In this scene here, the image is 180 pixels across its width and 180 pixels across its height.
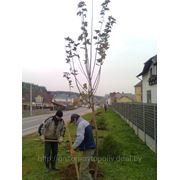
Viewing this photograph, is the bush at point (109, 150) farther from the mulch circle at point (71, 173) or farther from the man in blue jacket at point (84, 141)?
the man in blue jacket at point (84, 141)

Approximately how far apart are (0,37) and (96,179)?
2856mm

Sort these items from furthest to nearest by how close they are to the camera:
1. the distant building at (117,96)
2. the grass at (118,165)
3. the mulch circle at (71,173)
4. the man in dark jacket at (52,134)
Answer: the distant building at (117,96)
the man in dark jacket at (52,134)
the grass at (118,165)
the mulch circle at (71,173)

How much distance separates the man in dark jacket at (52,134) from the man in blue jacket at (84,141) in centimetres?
116

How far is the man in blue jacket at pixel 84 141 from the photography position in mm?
5180

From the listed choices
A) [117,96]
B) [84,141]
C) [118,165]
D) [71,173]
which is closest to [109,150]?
[118,165]

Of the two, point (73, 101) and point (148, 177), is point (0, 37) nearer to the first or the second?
point (73, 101)

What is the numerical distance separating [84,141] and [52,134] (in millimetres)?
1405

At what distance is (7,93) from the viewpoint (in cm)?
449

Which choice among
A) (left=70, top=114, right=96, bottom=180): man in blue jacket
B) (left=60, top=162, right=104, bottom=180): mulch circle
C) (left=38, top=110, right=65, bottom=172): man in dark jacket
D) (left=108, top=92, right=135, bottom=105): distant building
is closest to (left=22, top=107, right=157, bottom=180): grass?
(left=60, top=162, right=104, bottom=180): mulch circle

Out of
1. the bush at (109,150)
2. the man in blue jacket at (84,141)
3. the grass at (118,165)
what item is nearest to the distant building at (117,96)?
the bush at (109,150)

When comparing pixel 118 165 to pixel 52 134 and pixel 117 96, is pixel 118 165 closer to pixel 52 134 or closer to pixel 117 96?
pixel 52 134

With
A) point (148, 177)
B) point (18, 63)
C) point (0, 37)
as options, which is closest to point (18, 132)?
point (18, 63)

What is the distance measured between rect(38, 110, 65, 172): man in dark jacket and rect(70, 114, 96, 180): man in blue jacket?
45.8 inches

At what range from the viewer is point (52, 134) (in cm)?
654
